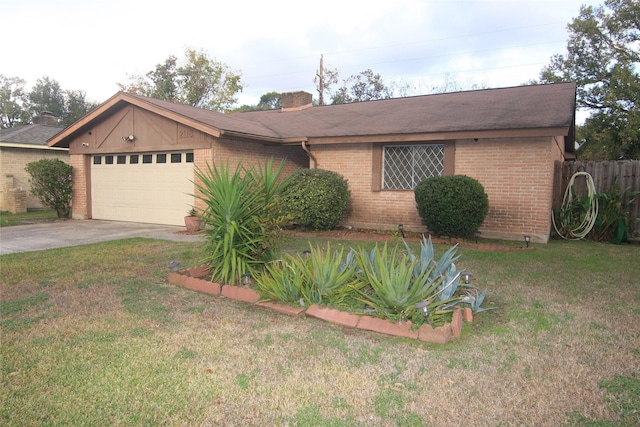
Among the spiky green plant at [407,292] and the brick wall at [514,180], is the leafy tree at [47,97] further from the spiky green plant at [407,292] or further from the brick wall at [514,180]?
the spiky green plant at [407,292]

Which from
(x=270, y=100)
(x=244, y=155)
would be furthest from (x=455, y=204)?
(x=270, y=100)

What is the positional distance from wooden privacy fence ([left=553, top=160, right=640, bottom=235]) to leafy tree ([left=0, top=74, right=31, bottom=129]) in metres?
48.5

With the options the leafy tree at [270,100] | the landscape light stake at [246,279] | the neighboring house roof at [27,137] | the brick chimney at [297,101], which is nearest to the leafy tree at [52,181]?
the neighboring house roof at [27,137]

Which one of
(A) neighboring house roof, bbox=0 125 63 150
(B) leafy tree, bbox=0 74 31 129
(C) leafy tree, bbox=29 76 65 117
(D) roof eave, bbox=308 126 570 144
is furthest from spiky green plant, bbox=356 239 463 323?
(B) leafy tree, bbox=0 74 31 129

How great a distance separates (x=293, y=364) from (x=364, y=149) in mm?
8897

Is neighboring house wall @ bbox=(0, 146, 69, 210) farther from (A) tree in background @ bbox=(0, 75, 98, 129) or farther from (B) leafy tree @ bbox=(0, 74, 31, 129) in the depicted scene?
(B) leafy tree @ bbox=(0, 74, 31, 129)

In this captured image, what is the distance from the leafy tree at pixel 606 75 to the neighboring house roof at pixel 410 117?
994 centimetres

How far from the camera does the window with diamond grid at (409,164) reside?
11.1m

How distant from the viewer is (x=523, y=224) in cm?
998

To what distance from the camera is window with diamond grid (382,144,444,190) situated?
11.1 meters

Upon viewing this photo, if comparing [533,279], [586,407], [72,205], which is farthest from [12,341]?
[72,205]

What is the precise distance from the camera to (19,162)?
19.4 metres

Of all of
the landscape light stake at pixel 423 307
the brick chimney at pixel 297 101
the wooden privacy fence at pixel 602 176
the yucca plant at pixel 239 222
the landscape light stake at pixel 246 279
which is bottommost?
the landscape light stake at pixel 246 279

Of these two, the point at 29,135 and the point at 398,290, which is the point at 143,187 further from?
the point at 398,290
